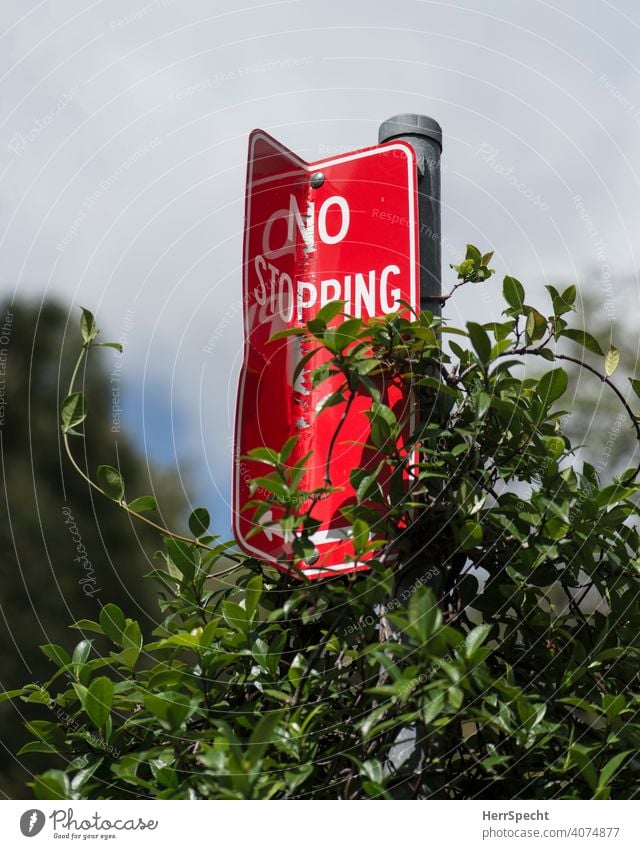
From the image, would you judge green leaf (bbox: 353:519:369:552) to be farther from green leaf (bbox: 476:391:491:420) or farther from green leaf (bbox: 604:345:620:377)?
green leaf (bbox: 604:345:620:377)

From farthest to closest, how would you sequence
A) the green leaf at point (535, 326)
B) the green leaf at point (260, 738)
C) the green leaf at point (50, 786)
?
the green leaf at point (535, 326) → the green leaf at point (50, 786) → the green leaf at point (260, 738)

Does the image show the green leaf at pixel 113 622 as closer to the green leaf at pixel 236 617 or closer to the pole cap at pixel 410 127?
the green leaf at pixel 236 617

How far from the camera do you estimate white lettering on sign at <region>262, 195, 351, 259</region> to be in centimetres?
105

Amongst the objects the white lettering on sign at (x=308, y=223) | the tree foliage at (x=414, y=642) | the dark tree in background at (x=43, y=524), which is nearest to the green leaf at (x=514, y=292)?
the tree foliage at (x=414, y=642)

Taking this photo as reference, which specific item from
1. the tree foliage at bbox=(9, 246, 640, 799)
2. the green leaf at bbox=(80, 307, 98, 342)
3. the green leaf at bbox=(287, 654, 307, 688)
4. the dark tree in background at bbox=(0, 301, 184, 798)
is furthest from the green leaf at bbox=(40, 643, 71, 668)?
the dark tree in background at bbox=(0, 301, 184, 798)

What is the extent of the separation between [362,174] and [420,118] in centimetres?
11

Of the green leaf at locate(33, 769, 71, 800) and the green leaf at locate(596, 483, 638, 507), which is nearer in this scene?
the green leaf at locate(33, 769, 71, 800)

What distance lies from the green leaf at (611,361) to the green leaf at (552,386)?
3.9 inches

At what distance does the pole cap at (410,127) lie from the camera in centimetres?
106

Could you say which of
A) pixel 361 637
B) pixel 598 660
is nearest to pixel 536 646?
pixel 598 660

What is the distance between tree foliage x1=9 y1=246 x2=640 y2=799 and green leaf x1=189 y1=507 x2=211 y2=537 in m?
0.05

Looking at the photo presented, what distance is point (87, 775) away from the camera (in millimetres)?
843
